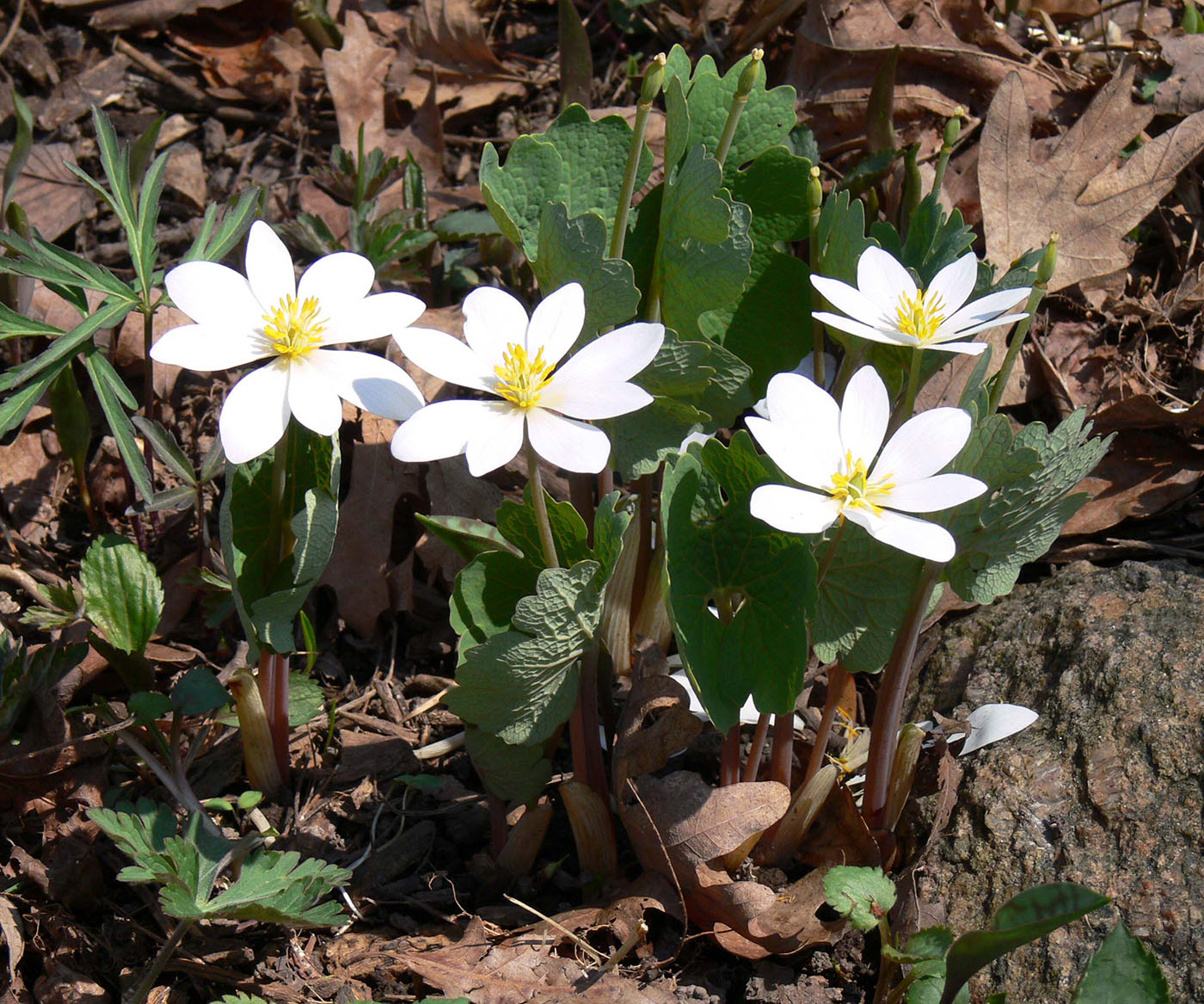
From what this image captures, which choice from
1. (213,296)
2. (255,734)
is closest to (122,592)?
(255,734)

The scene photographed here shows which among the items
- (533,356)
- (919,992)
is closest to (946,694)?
(919,992)

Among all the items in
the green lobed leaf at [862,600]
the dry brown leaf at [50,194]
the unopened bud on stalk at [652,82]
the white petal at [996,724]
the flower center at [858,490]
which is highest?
the unopened bud on stalk at [652,82]

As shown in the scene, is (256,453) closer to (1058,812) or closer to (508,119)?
(1058,812)

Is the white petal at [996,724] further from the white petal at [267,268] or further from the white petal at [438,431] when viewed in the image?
the white petal at [267,268]

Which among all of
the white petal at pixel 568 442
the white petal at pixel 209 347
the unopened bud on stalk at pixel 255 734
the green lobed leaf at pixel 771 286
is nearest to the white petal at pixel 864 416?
the white petal at pixel 568 442

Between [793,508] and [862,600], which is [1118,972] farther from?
[793,508]
